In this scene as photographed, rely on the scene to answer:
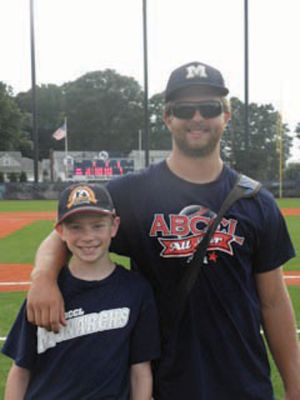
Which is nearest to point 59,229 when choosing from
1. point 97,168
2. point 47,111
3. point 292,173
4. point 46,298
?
point 46,298

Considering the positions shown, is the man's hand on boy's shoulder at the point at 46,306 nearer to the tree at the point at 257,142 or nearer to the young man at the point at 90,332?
the young man at the point at 90,332

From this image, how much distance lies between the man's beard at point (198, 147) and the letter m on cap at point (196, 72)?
242 millimetres

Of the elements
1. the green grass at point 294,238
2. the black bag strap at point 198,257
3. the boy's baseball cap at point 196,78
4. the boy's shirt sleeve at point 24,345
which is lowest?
the green grass at point 294,238

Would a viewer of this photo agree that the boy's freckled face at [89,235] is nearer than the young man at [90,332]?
No

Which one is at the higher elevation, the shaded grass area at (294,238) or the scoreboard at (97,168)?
the scoreboard at (97,168)

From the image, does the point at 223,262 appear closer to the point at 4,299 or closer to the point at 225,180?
the point at 225,180

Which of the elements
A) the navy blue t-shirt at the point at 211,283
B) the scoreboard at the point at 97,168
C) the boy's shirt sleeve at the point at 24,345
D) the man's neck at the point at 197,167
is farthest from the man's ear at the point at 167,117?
the scoreboard at the point at 97,168

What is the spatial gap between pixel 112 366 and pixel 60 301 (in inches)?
13.2

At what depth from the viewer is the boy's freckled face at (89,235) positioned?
225cm

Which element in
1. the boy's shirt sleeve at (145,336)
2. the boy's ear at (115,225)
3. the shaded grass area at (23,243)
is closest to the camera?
the boy's shirt sleeve at (145,336)

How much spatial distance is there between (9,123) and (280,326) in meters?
65.9

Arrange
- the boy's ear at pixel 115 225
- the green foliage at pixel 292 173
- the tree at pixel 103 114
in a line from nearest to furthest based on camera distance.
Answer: the boy's ear at pixel 115 225 → the green foliage at pixel 292 173 → the tree at pixel 103 114

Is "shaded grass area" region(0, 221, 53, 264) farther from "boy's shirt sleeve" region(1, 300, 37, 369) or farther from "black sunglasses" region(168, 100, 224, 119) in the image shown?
"black sunglasses" region(168, 100, 224, 119)

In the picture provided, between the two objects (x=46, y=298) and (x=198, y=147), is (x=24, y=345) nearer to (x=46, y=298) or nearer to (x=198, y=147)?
(x=46, y=298)
